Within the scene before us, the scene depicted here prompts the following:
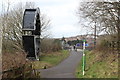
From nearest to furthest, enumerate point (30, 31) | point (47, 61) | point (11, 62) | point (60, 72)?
point (11, 62), point (60, 72), point (30, 31), point (47, 61)

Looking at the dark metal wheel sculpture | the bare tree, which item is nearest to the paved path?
the dark metal wheel sculpture

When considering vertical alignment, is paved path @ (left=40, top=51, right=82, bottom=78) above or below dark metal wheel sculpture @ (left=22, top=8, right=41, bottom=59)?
below

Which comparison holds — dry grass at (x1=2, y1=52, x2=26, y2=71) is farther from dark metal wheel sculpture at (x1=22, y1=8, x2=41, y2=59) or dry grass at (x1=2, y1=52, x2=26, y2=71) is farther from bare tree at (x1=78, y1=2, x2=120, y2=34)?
bare tree at (x1=78, y1=2, x2=120, y2=34)

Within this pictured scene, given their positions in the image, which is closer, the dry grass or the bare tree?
the dry grass

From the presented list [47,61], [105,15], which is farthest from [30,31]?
[47,61]

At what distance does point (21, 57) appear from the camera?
443 inches

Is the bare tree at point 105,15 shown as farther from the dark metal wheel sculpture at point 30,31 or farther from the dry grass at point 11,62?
the dry grass at point 11,62

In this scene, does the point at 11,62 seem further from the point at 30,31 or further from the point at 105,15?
the point at 105,15

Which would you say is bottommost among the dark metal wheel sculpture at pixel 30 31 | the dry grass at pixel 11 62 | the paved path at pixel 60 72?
the paved path at pixel 60 72

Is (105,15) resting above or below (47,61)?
above

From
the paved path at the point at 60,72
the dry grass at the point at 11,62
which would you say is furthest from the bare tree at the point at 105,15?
the dry grass at the point at 11,62

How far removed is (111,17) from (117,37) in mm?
2051

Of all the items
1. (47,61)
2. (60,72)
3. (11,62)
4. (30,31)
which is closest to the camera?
(11,62)

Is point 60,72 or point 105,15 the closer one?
point 60,72
